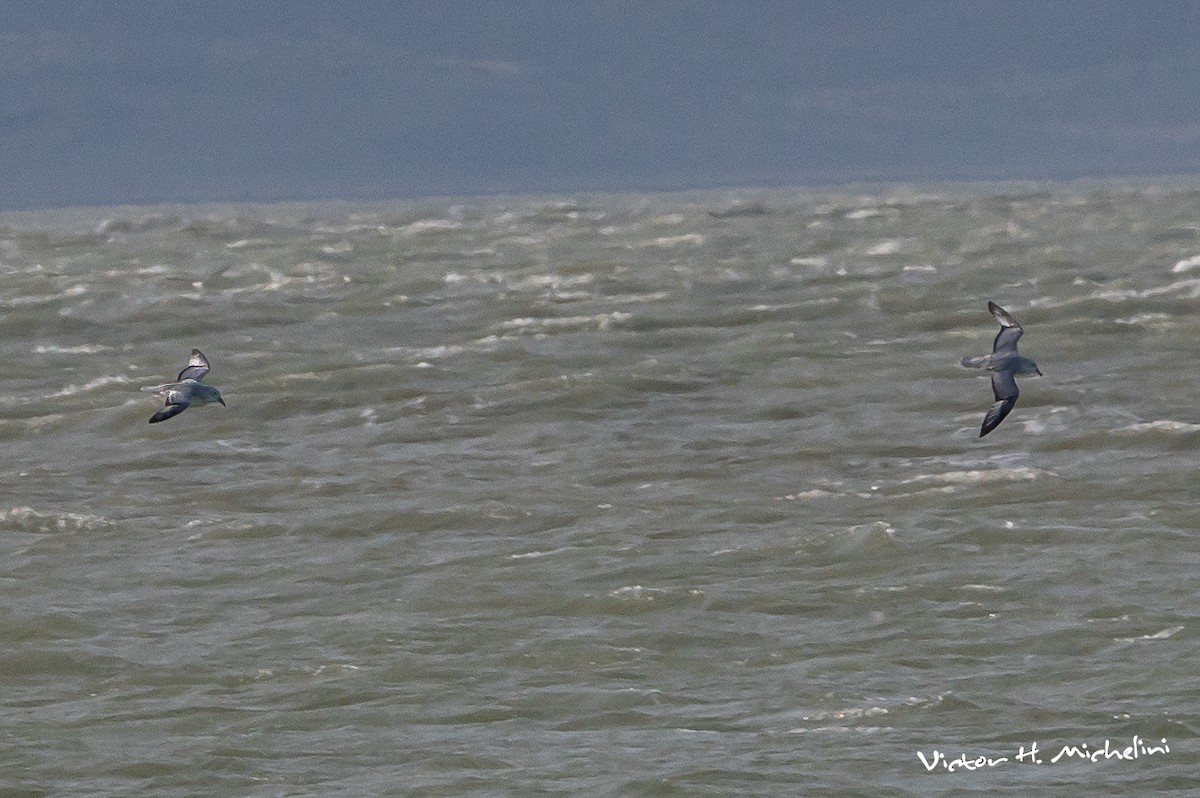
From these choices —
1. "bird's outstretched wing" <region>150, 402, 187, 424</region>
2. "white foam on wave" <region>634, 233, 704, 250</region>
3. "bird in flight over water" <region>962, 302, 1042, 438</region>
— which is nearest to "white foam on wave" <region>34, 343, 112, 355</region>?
"bird's outstretched wing" <region>150, 402, 187, 424</region>

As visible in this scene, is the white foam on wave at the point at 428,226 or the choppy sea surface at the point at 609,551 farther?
the white foam on wave at the point at 428,226

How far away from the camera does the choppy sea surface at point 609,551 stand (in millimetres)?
17406

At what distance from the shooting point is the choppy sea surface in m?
17.4

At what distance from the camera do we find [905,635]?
20188 millimetres

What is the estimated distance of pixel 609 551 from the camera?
23891mm

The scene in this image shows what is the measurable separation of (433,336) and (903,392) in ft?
35.8

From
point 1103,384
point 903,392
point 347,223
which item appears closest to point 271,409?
point 903,392
